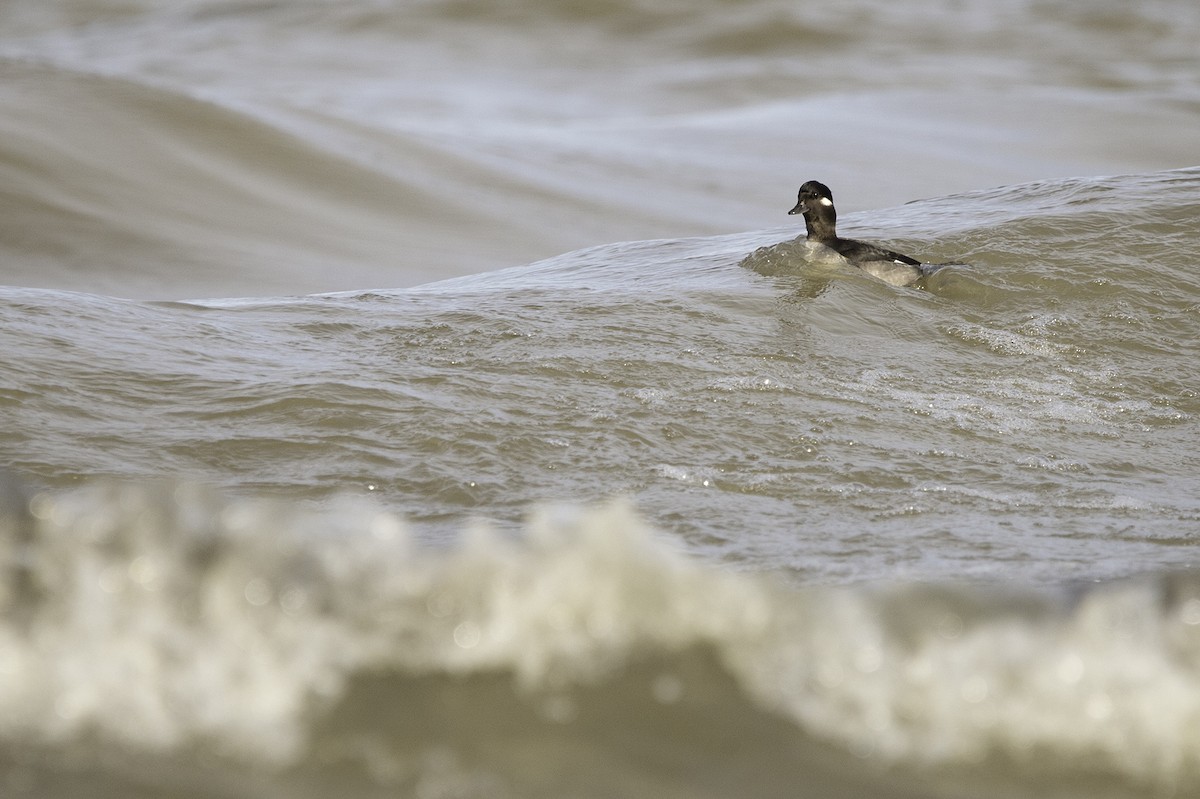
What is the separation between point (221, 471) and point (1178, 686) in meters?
2.83

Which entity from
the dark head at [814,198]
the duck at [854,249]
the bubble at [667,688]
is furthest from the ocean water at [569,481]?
the dark head at [814,198]

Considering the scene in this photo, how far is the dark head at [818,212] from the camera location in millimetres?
7664

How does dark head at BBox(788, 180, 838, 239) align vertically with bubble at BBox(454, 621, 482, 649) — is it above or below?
above

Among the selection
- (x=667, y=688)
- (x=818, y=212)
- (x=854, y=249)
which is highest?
(x=818, y=212)

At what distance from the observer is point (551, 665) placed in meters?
2.62

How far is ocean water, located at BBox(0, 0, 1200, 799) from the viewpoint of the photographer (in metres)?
2.51

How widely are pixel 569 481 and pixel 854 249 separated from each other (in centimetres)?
354

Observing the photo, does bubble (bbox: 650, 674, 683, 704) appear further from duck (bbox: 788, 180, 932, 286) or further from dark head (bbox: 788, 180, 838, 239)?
dark head (bbox: 788, 180, 838, 239)

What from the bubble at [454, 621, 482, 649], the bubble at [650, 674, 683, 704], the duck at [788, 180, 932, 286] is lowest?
the bubble at [650, 674, 683, 704]

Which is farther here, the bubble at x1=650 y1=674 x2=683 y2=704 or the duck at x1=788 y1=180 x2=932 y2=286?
the duck at x1=788 y1=180 x2=932 y2=286

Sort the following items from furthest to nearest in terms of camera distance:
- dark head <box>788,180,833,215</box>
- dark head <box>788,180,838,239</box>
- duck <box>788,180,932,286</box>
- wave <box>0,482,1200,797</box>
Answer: dark head <box>788,180,833,215</box>
dark head <box>788,180,838,239</box>
duck <box>788,180,932,286</box>
wave <box>0,482,1200,797</box>

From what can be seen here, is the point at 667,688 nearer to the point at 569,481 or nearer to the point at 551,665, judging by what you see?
the point at 551,665

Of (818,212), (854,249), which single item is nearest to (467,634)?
(854,249)

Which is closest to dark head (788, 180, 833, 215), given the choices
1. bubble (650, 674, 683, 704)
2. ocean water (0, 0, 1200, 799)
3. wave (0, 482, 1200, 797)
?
ocean water (0, 0, 1200, 799)
